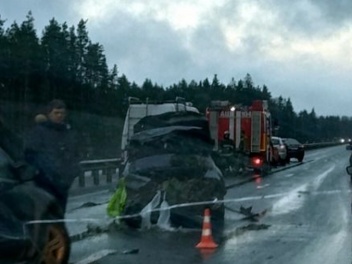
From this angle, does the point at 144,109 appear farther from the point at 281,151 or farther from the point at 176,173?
the point at 281,151

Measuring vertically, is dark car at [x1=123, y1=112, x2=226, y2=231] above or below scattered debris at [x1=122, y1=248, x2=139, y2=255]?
above

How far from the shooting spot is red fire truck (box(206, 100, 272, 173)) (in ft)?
118

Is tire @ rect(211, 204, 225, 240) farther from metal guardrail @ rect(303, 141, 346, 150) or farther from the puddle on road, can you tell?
metal guardrail @ rect(303, 141, 346, 150)

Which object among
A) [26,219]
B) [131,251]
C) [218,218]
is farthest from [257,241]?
[26,219]

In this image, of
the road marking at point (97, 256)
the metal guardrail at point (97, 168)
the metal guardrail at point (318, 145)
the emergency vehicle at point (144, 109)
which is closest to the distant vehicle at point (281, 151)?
the metal guardrail at point (97, 168)

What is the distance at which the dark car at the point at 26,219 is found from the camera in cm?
808

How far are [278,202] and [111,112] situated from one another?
3056 centimetres

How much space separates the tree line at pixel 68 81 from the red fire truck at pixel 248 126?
2884 mm

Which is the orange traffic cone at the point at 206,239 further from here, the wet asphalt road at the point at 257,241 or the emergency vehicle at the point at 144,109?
the emergency vehicle at the point at 144,109

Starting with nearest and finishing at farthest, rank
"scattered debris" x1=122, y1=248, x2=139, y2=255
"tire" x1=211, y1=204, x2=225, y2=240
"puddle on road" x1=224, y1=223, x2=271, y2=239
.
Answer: "scattered debris" x1=122, y1=248, x2=139, y2=255 → "puddle on road" x1=224, y1=223, x2=271, y2=239 → "tire" x1=211, y1=204, x2=225, y2=240

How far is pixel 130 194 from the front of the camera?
14.6 meters

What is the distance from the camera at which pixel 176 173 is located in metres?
15.0

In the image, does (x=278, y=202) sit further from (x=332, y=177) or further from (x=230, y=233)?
(x=332, y=177)

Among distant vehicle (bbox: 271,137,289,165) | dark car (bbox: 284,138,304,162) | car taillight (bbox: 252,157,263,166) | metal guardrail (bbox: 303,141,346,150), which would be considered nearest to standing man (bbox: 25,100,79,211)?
car taillight (bbox: 252,157,263,166)
